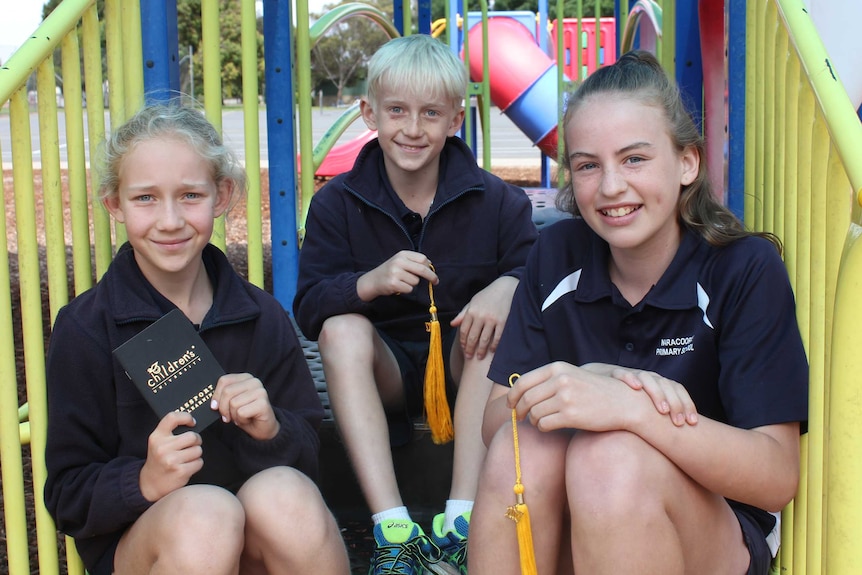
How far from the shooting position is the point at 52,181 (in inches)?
84.4

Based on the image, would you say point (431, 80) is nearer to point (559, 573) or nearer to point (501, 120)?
point (559, 573)

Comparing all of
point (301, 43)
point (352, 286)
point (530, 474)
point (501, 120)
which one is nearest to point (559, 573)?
point (530, 474)

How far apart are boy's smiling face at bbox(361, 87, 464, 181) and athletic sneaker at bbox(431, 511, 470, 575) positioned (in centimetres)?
98

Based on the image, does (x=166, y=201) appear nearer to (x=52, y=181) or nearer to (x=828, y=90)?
(x=52, y=181)

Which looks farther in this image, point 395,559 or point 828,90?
point 395,559

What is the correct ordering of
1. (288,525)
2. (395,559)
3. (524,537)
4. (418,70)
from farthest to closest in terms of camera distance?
(418,70), (395,559), (288,525), (524,537)

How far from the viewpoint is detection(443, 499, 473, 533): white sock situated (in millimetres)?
2369

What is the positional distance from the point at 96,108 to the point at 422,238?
3.06 ft

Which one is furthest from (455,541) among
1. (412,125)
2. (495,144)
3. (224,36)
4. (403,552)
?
(224,36)

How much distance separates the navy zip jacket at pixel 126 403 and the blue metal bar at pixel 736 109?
1.18 m

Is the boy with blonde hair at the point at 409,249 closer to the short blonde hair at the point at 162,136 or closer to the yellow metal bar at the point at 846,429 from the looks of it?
the short blonde hair at the point at 162,136

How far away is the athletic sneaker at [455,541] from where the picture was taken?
2311mm

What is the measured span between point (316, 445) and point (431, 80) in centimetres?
111

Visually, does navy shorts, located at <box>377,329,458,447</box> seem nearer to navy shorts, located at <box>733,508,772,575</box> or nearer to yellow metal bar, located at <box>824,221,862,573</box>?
navy shorts, located at <box>733,508,772,575</box>
